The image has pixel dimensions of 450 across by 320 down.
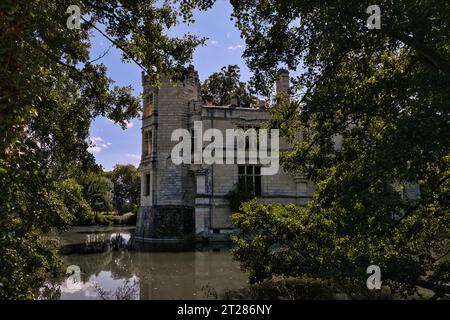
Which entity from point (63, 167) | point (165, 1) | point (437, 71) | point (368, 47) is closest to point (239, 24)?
point (165, 1)

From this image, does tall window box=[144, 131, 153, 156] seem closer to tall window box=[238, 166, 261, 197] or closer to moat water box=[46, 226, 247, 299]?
tall window box=[238, 166, 261, 197]

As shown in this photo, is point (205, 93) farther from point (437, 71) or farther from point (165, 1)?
point (437, 71)

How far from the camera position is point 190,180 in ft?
82.8

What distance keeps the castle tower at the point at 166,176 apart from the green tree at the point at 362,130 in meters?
15.7

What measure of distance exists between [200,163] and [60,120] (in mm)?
15899

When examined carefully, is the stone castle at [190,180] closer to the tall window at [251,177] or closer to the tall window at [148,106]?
the tall window at [251,177]

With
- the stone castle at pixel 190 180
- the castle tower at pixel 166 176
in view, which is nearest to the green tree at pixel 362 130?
the stone castle at pixel 190 180

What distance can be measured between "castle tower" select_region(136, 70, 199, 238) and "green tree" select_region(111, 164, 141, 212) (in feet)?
123

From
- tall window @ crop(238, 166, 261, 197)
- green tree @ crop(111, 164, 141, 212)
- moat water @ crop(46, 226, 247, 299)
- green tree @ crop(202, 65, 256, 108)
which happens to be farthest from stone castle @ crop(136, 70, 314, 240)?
green tree @ crop(111, 164, 141, 212)

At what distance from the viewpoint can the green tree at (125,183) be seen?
205 feet

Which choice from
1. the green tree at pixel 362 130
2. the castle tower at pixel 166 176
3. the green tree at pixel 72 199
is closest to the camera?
the green tree at pixel 362 130

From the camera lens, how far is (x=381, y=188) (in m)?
5.56

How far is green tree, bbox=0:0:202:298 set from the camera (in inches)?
137

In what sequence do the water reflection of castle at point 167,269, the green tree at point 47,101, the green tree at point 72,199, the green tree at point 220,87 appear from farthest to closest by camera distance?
the green tree at point 220,87
the water reflection of castle at point 167,269
the green tree at point 72,199
the green tree at point 47,101
